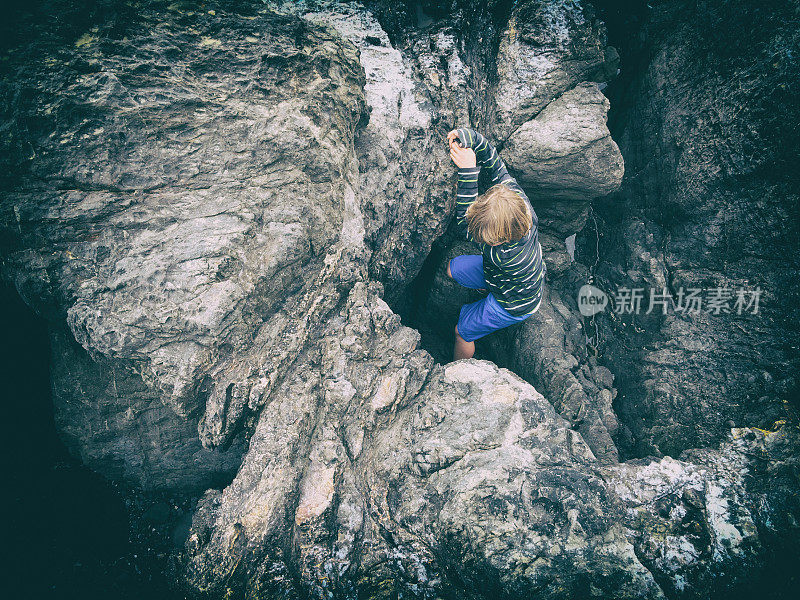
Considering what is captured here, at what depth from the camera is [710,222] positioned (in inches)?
115

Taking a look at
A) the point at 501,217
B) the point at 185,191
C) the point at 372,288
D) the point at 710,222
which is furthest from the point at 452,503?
the point at 710,222

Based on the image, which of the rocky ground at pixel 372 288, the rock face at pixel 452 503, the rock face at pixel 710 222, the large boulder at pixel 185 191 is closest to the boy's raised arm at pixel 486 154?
the rocky ground at pixel 372 288

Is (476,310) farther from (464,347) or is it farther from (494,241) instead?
(494,241)

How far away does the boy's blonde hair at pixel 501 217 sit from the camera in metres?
2.50

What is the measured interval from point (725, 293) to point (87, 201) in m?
4.61

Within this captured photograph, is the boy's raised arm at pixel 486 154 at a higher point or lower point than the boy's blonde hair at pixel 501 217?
higher

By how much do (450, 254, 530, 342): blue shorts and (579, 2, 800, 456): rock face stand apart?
1304 millimetres

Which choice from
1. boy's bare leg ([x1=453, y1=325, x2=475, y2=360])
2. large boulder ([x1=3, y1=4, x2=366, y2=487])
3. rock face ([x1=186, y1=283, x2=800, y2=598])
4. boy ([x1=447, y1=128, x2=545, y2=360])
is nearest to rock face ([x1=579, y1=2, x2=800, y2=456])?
rock face ([x1=186, y1=283, x2=800, y2=598])

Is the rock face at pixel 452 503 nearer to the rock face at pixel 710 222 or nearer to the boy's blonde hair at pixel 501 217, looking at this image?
the rock face at pixel 710 222

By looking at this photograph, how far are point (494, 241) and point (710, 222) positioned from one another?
193 centimetres

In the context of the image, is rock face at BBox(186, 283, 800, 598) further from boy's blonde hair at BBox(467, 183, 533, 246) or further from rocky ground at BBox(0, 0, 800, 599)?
boy's blonde hair at BBox(467, 183, 533, 246)

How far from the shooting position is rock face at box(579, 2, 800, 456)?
2.50 metres

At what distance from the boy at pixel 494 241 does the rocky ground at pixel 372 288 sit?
0.32m

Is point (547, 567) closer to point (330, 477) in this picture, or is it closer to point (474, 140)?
point (330, 477)
